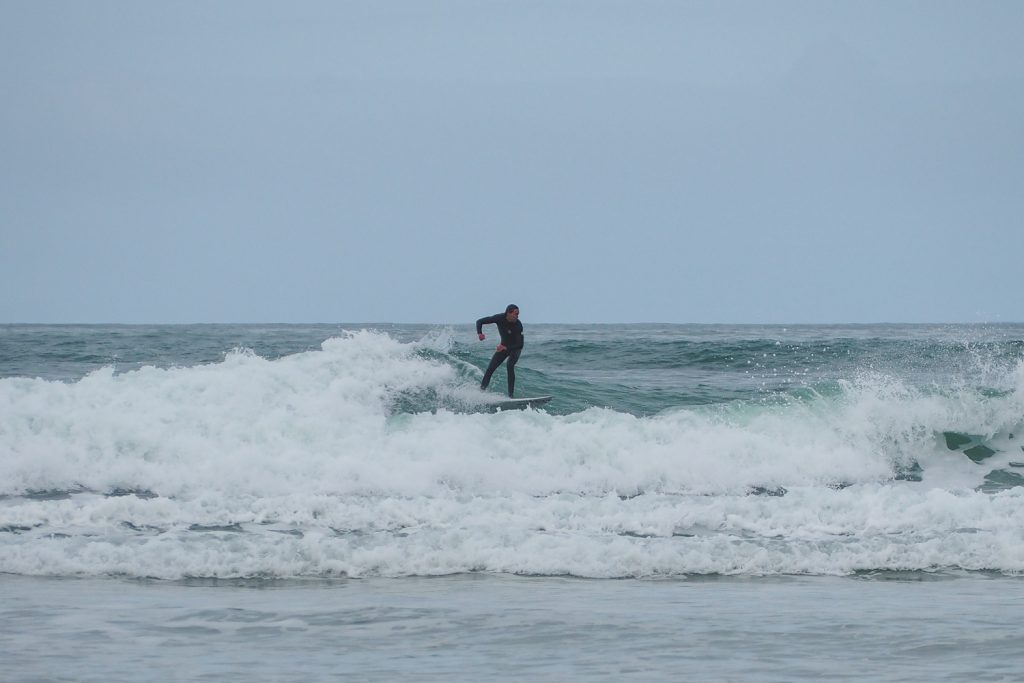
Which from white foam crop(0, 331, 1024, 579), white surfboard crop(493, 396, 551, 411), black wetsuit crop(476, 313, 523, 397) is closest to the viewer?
white foam crop(0, 331, 1024, 579)

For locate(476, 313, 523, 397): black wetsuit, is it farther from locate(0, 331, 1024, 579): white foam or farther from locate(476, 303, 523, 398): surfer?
locate(0, 331, 1024, 579): white foam

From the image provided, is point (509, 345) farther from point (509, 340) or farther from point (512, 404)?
point (512, 404)

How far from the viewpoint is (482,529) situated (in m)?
10.5

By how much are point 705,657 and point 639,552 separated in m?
2.92

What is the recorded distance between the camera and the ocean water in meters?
7.14

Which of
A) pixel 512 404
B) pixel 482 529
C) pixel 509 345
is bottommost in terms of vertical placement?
pixel 482 529

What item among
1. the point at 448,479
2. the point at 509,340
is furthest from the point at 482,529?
the point at 509,340

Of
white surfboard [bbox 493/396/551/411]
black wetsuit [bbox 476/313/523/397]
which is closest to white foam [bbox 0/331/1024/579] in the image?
black wetsuit [bbox 476/313/523/397]

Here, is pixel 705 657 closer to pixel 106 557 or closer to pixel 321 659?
pixel 321 659

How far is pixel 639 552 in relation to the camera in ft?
32.3

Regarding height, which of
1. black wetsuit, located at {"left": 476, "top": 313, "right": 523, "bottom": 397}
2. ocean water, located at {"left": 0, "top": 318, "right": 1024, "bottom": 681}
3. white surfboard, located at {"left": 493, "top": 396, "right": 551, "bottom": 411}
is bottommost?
ocean water, located at {"left": 0, "top": 318, "right": 1024, "bottom": 681}

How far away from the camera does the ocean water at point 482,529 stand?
23.4 feet

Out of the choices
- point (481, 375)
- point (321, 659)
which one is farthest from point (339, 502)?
point (481, 375)

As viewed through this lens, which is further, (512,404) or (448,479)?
(512,404)
